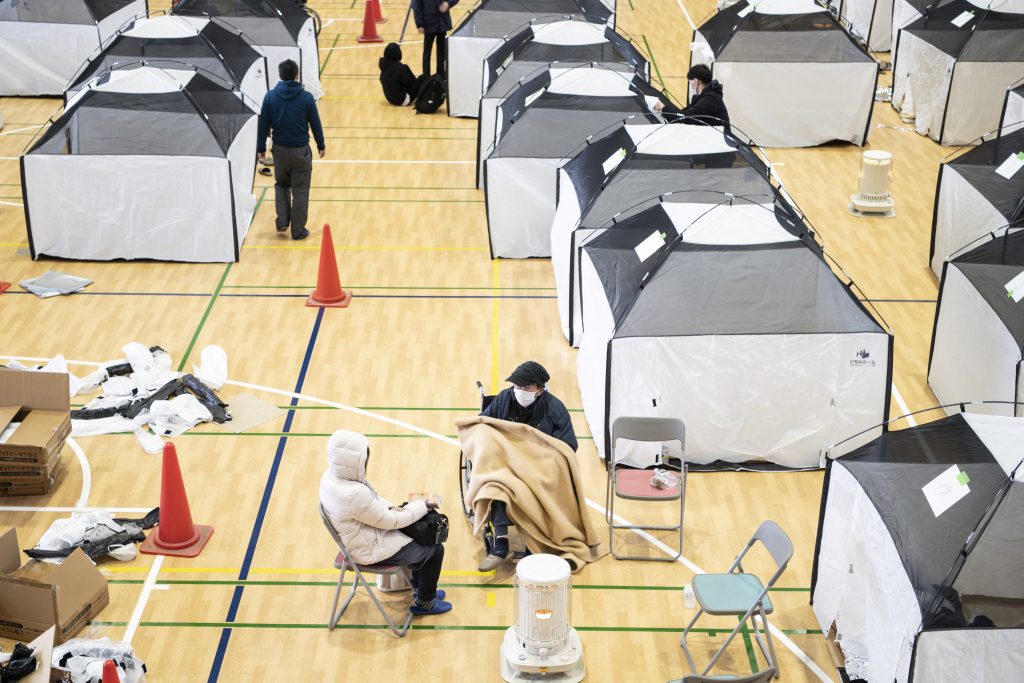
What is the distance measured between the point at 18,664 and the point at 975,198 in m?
8.43

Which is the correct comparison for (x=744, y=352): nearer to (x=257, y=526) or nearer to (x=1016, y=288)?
(x=1016, y=288)

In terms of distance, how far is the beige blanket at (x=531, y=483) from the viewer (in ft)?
23.2

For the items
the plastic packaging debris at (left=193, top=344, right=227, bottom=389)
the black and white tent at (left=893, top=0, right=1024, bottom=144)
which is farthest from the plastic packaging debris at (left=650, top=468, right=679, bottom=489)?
the black and white tent at (left=893, top=0, right=1024, bottom=144)

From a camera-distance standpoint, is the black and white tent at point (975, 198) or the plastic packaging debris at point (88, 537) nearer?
the plastic packaging debris at point (88, 537)

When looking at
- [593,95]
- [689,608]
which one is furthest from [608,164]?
[689,608]

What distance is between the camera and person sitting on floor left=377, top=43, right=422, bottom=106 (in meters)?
15.8

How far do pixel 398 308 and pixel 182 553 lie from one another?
370 centimetres

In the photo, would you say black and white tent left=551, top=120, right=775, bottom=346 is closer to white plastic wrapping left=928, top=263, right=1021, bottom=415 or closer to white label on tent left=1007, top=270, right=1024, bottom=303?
white plastic wrapping left=928, top=263, right=1021, bottom=415

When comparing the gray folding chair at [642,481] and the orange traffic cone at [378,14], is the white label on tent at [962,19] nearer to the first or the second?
Result: the gray folding chair at [642,481]

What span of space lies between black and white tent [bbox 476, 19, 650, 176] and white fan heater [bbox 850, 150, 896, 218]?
2.62 meters

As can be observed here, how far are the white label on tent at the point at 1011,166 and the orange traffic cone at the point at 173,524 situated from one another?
289 inches

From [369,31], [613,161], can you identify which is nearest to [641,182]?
[613,161]

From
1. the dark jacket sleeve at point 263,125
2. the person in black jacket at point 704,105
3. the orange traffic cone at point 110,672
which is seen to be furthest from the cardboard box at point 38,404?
the person in black jacket at point 704,105

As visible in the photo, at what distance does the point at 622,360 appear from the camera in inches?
312
